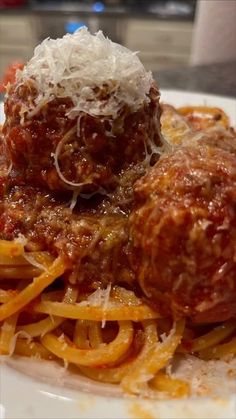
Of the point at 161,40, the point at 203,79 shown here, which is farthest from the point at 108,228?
the point at 161,40

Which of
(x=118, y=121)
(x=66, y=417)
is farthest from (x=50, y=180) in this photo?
(x=66, y=417)

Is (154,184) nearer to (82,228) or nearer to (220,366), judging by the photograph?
(82,228)

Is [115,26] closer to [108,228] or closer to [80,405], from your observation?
[108,228]

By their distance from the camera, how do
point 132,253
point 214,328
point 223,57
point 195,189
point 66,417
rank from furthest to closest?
1. point 223,57
2. point 214,328
3. point 132,253
4. point 195,189
5. point 66,417

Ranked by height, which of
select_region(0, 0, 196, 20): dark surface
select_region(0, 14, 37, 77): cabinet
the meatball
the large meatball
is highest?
the large meatball

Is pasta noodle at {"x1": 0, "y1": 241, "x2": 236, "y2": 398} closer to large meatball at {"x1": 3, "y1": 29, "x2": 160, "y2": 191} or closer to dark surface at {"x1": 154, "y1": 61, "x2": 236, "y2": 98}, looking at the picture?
large meatball at {"x1": 3, "y1": 29, "x2": 160, "y2": 191}

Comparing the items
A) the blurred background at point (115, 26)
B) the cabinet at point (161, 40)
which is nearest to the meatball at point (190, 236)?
the blurred background at point (115, 26)

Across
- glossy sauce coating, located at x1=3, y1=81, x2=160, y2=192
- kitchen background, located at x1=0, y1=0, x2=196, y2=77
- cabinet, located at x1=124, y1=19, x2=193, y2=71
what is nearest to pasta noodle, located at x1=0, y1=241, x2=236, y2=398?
glossy sauce coating, located at x1=3, y1=81, x2=160, y2=192
